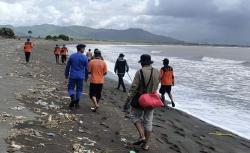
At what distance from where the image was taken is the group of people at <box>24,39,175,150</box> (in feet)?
31.4

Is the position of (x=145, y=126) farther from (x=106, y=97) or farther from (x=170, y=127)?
(x=106, y=97)

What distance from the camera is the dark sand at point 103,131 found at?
9328mm

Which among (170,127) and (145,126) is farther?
(170,127)

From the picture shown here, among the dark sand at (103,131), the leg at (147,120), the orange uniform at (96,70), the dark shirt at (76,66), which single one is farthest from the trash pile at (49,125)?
the orange uniform at (96,70)

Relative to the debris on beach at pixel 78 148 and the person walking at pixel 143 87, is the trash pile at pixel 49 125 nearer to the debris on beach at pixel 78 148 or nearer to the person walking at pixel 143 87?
the debris on beach at pixel 78 148

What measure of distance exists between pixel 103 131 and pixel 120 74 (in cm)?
989

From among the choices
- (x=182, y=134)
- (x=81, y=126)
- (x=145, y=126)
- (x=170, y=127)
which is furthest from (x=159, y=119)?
(x=145, y=126)

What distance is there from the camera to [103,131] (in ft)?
36.8

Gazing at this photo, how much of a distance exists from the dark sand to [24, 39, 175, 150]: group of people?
0.41 meters

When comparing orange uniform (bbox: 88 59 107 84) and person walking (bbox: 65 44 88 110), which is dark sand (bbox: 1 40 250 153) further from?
orange uniform (bbox: 88 59 107 84)

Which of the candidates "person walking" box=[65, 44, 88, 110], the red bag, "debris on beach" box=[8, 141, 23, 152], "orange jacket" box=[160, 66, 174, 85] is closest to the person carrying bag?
the red bag

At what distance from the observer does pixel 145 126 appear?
31.9ft

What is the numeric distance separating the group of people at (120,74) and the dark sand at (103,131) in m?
0.41

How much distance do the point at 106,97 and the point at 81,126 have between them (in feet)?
22.9
